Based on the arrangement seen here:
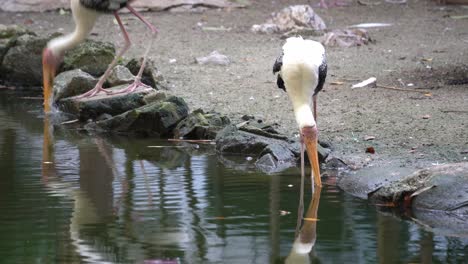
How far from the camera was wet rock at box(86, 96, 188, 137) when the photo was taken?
310 inches

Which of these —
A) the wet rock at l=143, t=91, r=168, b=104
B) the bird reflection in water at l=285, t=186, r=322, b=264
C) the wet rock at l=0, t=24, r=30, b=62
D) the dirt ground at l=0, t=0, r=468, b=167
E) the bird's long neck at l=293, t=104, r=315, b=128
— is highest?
the bird's long neck at l=293, t=104, r=315, b=128

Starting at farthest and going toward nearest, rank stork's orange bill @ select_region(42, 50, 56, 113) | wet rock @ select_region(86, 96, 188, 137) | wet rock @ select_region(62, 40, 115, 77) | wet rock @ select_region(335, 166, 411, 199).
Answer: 1. wet rock @ select_region(62, 40, 115, 77)
2. stork's orange bill @ select_region(42, 50, 56, 113)
3. wet rock @ select_region(86, 96, 188, 137)
4. wet rock @ select_region(335, 166, 411, 199)

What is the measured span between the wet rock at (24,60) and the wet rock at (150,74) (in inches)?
53.7

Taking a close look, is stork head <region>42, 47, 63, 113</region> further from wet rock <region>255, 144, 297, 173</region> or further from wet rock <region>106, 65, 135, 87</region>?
wet rock <region>255, 144, 297, 173</region>

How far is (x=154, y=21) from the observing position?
537 inches

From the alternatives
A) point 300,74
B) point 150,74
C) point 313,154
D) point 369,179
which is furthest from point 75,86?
point 369,179

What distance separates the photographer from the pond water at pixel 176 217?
15.4ft

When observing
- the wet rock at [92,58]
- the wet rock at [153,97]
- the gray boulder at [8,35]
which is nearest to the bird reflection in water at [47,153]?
the wet rock at [153,97]

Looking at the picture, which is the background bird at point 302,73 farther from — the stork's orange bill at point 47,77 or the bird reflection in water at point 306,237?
the stork's orange bill at point 47,77

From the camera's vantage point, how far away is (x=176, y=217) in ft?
17.4

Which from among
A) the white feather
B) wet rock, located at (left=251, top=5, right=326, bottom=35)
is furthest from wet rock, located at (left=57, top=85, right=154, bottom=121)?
wet rock, located at (left=251, top=5, right=326, bottom=35)

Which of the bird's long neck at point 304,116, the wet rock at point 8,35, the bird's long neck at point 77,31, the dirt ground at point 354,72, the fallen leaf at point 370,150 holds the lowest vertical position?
the dirt ground at point 354,72

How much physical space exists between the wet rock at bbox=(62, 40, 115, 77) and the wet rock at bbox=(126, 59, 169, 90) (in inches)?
15.4

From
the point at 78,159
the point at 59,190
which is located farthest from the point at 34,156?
the point at 59,190
